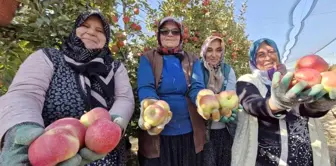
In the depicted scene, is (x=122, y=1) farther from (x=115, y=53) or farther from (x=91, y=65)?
(x=91, y=65)

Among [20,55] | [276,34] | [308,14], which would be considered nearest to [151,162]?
[20,55]

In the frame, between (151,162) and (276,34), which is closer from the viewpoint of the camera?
(151,162)

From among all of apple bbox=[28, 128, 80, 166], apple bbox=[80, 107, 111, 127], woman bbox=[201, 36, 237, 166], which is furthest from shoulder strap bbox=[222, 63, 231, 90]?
apple bbox=[28, 128, 80, 166]

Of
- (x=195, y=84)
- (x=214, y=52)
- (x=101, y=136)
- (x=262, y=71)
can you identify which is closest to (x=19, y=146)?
(x=101, y=136)

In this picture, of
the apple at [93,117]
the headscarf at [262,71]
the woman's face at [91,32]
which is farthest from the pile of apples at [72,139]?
the headscarf at [262,71]

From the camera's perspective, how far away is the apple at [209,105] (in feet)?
4.18

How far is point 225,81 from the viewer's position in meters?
1.75

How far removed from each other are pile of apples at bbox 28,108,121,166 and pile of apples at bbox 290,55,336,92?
681 millimetres

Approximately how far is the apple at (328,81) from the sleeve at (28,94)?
1.01 m

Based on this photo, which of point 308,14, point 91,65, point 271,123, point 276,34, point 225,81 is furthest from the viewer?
point 276,34

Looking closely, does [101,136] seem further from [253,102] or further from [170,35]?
[170,35]

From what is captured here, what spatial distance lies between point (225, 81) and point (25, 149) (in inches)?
52.3

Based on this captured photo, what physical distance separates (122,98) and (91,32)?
0.35 m

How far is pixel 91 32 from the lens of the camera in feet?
3.97
